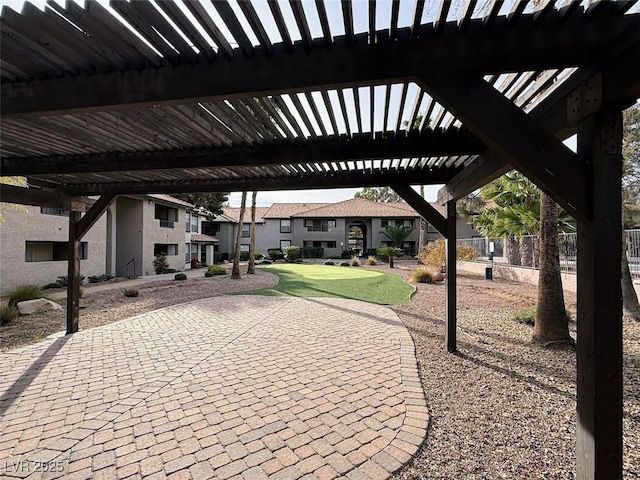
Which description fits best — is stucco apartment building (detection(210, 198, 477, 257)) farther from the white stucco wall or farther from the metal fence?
the white stucco wall

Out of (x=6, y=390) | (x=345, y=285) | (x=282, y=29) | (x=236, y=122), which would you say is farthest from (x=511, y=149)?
(x=345, y=285)

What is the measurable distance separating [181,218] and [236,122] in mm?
Result: 24362

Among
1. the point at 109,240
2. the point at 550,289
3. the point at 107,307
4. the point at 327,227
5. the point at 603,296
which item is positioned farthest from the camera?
the point at 327,227

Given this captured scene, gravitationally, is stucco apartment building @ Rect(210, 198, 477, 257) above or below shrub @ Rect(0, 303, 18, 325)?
above

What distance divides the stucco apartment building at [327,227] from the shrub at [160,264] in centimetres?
1555

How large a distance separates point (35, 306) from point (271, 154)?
9552mm

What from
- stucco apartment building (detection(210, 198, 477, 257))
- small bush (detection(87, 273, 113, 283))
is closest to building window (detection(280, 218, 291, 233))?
stucco apartment building (detection(210, 198, 477, 257))

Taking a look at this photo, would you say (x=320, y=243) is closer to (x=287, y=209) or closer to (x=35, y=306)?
(x=287, y=209)

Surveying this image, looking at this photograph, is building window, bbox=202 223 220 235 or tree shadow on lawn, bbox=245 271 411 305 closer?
tree shadow on lawn, bbox=245 271 411 305

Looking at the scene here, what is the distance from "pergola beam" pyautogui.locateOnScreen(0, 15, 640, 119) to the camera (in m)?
2.16

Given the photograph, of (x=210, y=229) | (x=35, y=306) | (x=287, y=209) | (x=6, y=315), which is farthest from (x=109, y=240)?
(x=287, y=209)

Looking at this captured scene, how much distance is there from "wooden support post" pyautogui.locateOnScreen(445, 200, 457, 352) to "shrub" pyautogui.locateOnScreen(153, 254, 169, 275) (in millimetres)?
21064

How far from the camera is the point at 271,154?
457 cm

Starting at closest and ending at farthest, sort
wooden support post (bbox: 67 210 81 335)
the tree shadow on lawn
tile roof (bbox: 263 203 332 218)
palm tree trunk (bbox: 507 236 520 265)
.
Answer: wooden support post (bbox: 67 210 81 335) → the tree shadow on lawn → palm tree trunk (bbox: 507 236 520 265) → tile roof (bbox: 263 203 332 218)
